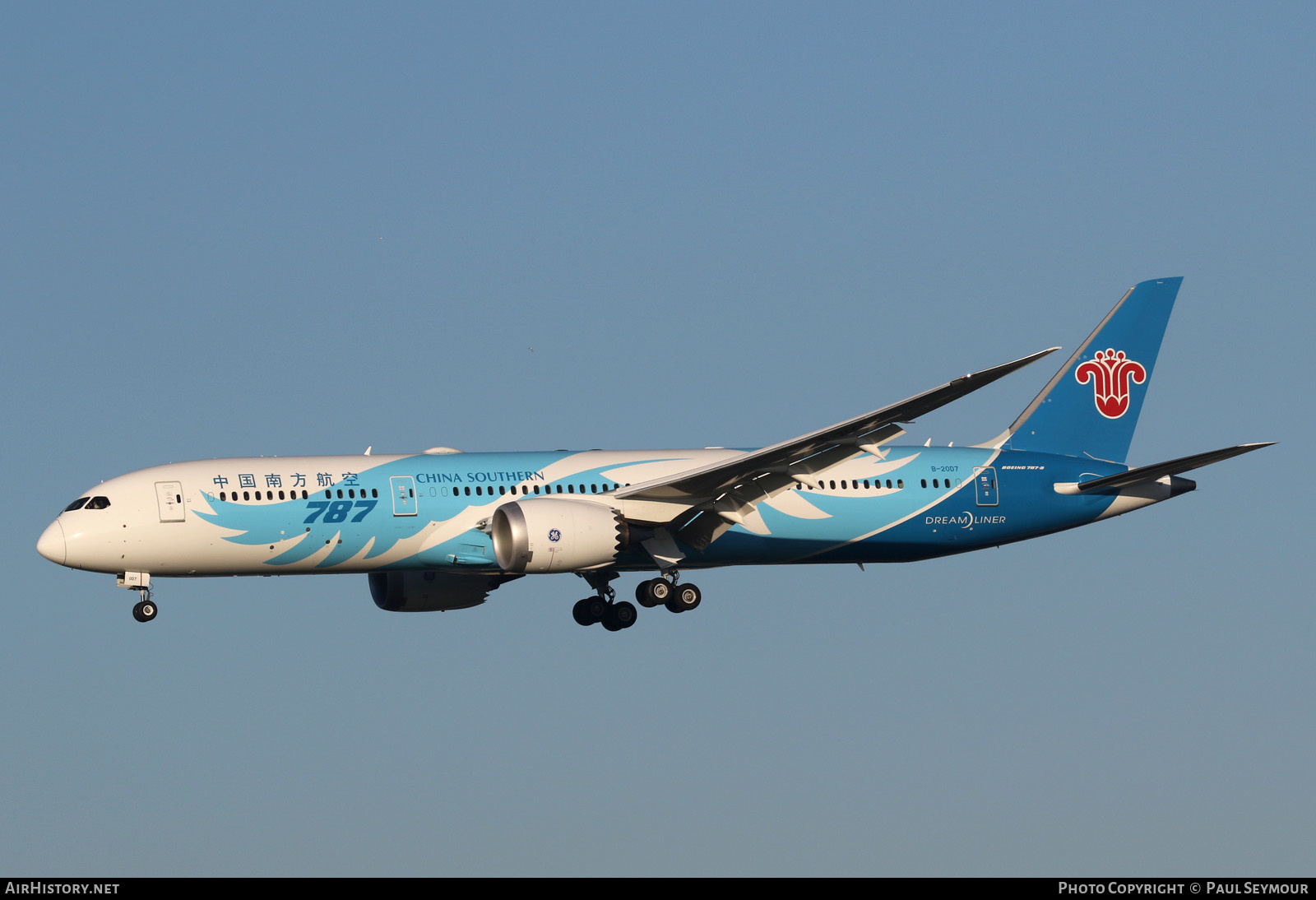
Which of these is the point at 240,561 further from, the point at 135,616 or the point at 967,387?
the point at 967,387

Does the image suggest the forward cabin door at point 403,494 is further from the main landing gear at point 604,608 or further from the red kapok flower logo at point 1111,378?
the red kapok flower logo at point 1111,378

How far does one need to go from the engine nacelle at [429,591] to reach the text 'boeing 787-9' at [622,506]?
5cm

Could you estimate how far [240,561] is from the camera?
44.6 meters

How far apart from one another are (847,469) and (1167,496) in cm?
968

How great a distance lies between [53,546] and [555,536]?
40.1 feet

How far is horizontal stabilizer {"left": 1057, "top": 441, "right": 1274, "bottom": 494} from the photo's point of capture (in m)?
45.2

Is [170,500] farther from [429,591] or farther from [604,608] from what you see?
[604,608]

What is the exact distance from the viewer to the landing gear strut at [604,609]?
163 feet

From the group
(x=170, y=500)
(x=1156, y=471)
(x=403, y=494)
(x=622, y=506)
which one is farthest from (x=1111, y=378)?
(x=170, y=500)

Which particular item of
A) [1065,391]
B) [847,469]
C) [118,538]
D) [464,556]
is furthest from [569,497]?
[1065,391]

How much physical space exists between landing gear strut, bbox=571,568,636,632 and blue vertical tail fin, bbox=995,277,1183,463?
465 inches
